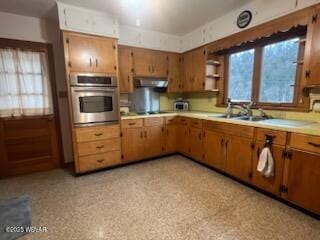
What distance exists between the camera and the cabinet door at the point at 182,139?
3.53 metres

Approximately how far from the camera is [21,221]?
184 cm

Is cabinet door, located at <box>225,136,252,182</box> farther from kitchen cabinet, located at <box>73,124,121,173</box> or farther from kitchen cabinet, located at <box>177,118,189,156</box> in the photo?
kitchen cabinet, located at <box>73,124,121,173</box>

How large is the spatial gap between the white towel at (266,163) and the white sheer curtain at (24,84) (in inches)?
132

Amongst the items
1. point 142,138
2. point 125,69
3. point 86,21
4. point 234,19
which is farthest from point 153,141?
point 234,19

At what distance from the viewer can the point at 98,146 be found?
296 centimetres

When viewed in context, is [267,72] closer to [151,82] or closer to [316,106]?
[316,106]

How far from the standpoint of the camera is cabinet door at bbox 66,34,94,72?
8.61 feet

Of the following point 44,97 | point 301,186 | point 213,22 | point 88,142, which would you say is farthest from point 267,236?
point 44,97

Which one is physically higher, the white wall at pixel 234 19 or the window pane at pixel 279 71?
the white wall at pixel 234 19

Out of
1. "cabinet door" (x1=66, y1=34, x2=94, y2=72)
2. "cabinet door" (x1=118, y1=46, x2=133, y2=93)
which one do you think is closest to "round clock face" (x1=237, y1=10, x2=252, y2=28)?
"cabinet door" (x1=118, y1=46, x2=133, y2=93)

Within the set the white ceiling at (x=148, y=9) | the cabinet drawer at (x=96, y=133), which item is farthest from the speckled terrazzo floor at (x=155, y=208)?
the white ceiling at (x=148, y=9)

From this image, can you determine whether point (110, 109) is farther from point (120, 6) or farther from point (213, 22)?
point (213, 22)

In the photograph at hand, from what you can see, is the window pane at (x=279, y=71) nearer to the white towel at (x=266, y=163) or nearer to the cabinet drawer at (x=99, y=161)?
the white towel at (x=266, y=163)

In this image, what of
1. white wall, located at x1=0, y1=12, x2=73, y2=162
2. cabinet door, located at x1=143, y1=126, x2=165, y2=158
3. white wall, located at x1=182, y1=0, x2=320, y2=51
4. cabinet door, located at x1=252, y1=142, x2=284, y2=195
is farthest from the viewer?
cabinet door, located at x1=143, y1=126, x2=165, y2=158
